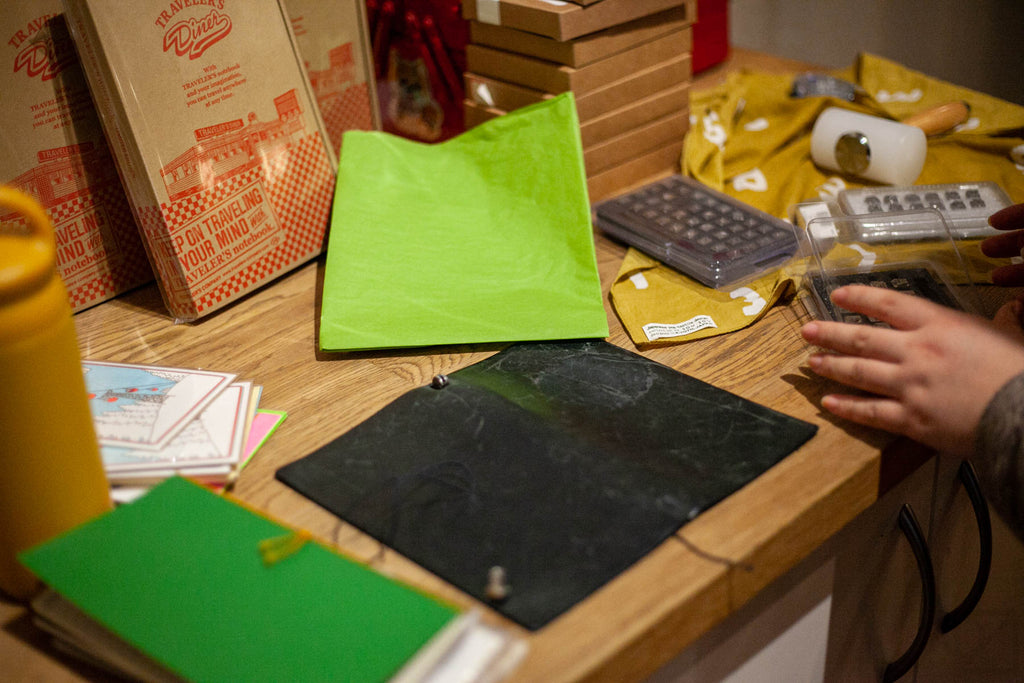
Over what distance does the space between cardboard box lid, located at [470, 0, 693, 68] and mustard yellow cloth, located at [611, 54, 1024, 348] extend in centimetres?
14

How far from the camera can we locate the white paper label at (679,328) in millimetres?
785

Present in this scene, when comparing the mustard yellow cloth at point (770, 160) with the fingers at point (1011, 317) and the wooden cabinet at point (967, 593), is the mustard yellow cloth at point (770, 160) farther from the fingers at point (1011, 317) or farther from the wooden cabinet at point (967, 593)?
the wooden cabinet at point (967, 593)

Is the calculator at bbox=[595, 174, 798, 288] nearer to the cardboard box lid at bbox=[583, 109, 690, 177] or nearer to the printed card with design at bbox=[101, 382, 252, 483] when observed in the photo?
the cardboard box lid at bbox=[583, 109, 690, 177]

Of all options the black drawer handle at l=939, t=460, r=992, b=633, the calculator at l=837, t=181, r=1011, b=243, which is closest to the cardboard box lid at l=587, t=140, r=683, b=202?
the calculator at l=837, t=181, r=1011, b=243

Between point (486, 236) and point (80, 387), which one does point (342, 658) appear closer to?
point (80, 387)

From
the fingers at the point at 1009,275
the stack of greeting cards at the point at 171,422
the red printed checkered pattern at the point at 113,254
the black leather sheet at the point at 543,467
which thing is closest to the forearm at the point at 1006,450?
the black leather sheet at the point at 543,467

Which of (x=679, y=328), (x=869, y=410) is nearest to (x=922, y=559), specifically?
(x=869, y=410)

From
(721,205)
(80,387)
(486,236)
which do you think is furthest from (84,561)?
(721,205)

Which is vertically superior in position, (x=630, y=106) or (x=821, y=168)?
(x=630, y=106)

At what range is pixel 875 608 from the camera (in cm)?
79

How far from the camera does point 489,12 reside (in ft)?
3.25

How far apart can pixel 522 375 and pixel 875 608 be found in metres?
0.38

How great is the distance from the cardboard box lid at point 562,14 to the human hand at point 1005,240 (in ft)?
1.39

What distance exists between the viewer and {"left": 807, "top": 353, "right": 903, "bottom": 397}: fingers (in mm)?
646
